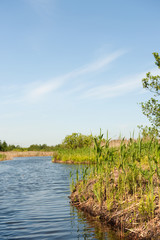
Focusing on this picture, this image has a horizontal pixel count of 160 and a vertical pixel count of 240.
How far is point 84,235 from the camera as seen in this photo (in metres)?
7.42

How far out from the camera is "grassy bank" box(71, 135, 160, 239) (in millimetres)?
6884

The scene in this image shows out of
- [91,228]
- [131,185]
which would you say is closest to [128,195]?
[131,185]

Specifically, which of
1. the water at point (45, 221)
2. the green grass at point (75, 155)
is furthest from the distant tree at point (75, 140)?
the water at point (45, 221)

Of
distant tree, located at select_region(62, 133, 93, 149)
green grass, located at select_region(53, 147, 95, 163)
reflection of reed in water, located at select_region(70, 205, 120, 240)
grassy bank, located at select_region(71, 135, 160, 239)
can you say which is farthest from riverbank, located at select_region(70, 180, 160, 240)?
distant tree, located at select_region(62, 133, 93, 149)

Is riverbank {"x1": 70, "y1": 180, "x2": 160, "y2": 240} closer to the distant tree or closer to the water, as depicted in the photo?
the water

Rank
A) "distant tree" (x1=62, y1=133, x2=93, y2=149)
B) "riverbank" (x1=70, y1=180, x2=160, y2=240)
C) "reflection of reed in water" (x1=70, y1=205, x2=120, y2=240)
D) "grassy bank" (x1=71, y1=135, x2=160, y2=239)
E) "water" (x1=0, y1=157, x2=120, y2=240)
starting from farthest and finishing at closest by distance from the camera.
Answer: "distant tree" (x1=62, y1=133, x2=93, y2=149)
"water" (x1=0, y1=157, x2=120, y2=240)
"reflection of reed in water" (x1=70, y1=205, x2=120, y2=240)
"grassy bank" (x1=71, y1=135, x2=160, y2=239)
"riverbank" (x1=70, y1=180, x2=160, y2=240)

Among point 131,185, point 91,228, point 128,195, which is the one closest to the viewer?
point 91,228

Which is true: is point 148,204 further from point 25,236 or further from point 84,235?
point 25,236

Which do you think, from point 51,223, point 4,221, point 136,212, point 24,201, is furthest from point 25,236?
point 24,201

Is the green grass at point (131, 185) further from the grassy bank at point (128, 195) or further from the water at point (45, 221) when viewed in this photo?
the water at point (45, 221)

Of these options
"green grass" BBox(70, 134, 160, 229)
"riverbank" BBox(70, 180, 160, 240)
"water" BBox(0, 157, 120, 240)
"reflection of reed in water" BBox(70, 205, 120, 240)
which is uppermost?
"green grass" BBox(70, 134, 160, 229)

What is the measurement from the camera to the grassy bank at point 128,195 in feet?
22.6

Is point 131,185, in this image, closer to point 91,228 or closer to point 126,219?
point 126,219

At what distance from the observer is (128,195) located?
27.3ft
